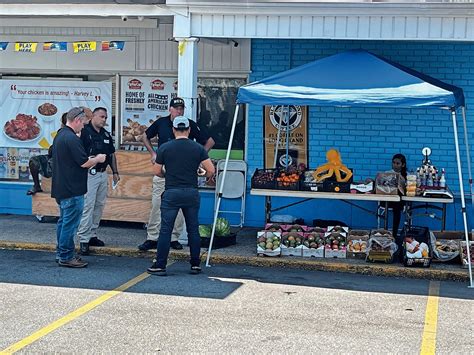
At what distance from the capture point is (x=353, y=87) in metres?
10.2

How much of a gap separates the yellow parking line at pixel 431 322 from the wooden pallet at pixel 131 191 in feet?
15.3

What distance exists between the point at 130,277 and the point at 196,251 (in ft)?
2.70

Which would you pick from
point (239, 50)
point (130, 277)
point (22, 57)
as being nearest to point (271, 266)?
point (130, 277)

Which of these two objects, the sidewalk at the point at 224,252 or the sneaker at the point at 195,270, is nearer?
the sneaker at the point at 195,270

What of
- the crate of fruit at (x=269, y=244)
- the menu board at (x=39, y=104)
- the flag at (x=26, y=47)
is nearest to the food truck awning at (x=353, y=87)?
the crate of fruit at (x=269, y=244)

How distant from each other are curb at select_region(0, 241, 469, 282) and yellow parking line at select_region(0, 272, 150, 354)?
4.04 feet

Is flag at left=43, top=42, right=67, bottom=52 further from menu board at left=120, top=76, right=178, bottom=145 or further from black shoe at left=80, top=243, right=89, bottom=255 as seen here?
black shoe at left=80, top=243, right=89, bottom=255

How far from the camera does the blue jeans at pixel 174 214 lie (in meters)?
9.45

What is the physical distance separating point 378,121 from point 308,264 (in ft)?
10.3

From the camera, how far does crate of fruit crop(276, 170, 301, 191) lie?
11.0 meters

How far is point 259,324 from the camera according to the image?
25.0 feet

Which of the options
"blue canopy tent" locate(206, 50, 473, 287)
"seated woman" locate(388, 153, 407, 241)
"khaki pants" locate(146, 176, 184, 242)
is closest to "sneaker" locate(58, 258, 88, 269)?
"khaki pants" locate(146, 176, 184, 242)

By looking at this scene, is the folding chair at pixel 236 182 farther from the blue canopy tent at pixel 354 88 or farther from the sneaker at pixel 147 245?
the blue canopy tent at pixel 354 88

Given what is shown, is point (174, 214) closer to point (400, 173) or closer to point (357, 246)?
point (357, 246)
